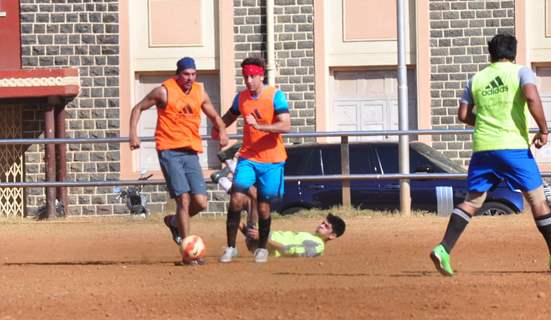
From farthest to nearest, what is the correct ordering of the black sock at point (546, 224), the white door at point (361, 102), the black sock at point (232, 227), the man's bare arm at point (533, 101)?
1. the white door at point (361, 102)
2. the black sock at point (232, 227)
3. the black sock at point (546, 224)
4. the man's bare arm at point (533, 101)

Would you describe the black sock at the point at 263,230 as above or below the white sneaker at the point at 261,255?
above

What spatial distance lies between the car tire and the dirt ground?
3.71 metres

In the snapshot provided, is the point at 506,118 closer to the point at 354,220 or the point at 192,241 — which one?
the point at 192,241

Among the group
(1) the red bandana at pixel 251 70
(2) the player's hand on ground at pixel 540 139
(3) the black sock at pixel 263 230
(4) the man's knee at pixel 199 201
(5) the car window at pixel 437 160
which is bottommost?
(3) the black sock at pixel 263 230

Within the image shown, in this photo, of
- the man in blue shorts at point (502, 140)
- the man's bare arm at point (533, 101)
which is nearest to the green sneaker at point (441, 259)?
the man in blue shorts at point (502, 140)

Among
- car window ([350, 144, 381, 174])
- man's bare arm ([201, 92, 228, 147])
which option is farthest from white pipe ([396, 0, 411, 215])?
man's bare arm ([201, 92, 228, 147])

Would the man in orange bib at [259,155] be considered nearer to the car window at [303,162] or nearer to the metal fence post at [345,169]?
the metal fence post at [345,169]

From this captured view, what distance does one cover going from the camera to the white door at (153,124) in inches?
1067

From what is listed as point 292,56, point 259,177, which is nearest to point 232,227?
point 259,177

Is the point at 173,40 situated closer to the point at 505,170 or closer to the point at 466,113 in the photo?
the point at 466,113

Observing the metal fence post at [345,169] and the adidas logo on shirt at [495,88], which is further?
the metal fence post at [345,169]

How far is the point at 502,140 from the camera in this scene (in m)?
10.7

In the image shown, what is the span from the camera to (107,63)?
26.8 metres

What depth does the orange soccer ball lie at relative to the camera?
12.2 meters
